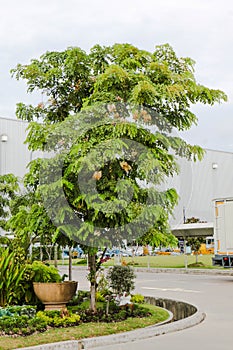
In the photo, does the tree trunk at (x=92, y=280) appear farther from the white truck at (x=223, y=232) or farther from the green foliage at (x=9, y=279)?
the white truck at (x=223, y=232)

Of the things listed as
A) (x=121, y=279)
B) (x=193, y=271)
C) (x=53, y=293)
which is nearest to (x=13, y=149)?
(x=193, y=271)

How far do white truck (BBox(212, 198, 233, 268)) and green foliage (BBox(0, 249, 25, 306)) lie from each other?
44.2ft

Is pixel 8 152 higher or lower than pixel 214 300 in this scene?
higher

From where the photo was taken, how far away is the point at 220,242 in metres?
23.5

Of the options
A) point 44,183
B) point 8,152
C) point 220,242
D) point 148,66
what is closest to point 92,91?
point 148,66

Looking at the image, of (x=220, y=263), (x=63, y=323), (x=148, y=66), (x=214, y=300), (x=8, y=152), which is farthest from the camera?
(x=8, y=152)

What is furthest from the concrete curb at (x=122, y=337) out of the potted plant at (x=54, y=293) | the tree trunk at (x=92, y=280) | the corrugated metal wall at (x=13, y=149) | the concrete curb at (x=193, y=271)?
the corrugated metal wall at (x=13, y=149)

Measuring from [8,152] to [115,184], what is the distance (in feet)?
78.0

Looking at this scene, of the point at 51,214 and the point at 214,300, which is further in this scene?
the point at 214,300

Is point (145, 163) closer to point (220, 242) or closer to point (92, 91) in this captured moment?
point (92, 91)

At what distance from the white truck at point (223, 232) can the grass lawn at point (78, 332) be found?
12.5 metres

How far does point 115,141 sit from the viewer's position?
10.1 metres

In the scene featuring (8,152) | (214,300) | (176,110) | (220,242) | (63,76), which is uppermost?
(8,152)

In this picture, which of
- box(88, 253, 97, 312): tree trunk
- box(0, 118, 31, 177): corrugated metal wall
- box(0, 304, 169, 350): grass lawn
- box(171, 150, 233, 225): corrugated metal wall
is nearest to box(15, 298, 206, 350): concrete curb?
box(0, 304, 169, 350): grass lawn
